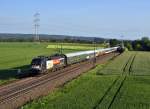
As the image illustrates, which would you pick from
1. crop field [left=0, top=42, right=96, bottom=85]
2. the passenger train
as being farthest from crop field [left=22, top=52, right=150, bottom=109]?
the passenger train

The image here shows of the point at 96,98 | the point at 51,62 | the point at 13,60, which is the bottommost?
the point at 13,60

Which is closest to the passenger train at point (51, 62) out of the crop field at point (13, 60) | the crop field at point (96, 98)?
the crop field at point (13, 60)

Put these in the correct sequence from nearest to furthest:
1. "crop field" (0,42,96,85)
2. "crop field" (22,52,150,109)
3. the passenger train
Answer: "crop field" (22,52,150,109) < "crop field" (0,42,96,85) < the passenger train

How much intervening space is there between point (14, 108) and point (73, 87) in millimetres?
11640

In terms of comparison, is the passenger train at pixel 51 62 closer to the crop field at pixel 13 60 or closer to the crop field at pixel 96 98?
the crop field at pixel 13 60

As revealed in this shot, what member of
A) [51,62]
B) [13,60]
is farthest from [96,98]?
[13,60]

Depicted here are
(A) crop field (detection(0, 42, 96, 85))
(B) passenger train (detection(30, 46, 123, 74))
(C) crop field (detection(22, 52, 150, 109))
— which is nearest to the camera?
(C) crop field (detection(22, 52, 150, 109))

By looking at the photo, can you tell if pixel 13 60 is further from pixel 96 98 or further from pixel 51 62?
pixel 96 98

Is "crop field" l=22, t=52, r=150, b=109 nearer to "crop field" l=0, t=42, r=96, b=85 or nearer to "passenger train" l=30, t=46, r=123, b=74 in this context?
"crop field" l=0, t=42, r=96, b=85

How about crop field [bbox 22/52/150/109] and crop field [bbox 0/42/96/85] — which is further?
crop field [bbox 0/42/96/85]

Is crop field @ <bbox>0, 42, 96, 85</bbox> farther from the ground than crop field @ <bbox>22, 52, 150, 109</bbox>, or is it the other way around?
crop field @ <bbox>22, 52, 150, 109</bbox>

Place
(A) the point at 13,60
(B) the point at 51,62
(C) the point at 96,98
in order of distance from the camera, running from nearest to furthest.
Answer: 1. (C) the point at 96,98
2. (B) the point at 51,62
3. (A) the point at 13,60

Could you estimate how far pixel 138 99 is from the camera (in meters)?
29.7

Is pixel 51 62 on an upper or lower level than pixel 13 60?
upper
